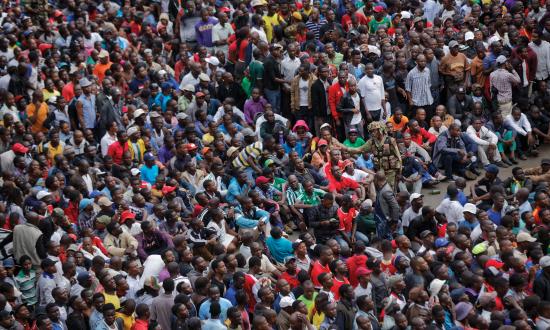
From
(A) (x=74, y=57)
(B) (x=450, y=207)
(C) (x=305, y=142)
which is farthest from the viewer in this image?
(A) (x=74, y=57)

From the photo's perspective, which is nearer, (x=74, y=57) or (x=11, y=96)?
(x=11, y=96)

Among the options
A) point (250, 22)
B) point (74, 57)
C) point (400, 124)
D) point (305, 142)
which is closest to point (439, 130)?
point (400, 124)

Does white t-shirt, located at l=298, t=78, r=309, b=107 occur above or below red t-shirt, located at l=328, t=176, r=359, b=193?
above

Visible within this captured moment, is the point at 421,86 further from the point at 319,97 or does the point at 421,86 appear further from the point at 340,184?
the point at 340,184

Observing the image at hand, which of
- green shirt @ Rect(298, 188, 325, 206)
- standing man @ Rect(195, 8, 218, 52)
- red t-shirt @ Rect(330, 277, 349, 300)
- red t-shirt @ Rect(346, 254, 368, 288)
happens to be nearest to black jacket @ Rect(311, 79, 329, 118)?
green shirt @ Rect(298, 188, 325, 206)

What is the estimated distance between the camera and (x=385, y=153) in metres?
22.5

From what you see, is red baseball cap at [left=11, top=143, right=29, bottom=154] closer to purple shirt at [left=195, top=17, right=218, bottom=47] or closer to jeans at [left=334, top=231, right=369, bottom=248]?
jeans at [left=334, top=231, right=369, bottom=248]

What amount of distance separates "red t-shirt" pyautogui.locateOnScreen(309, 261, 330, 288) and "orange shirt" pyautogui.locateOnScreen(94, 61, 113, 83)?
853 cm

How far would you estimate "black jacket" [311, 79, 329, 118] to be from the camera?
2417cm

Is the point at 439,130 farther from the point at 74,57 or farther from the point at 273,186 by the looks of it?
the point at 74,57

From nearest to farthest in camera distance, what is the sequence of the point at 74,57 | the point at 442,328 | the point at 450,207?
the point at 442,328 < the point at 450,207 < the point at 74,57

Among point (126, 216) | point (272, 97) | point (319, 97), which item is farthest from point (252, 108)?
point (126, 216)

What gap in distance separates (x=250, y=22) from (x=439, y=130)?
5.32 m

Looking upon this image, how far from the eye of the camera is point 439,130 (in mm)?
23984
